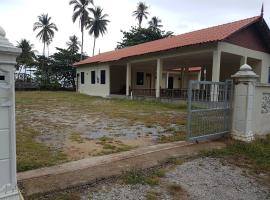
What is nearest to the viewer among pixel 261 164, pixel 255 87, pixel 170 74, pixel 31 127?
pixel 261 164

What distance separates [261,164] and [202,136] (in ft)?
4.69

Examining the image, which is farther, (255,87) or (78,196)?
(255,87)

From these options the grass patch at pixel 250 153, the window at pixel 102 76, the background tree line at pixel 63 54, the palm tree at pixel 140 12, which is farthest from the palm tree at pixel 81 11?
the grass patch at pixel 250 153

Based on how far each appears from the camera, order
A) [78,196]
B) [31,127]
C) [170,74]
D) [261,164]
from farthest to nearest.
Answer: [170,74], [31,127], [261,164], [78,196]

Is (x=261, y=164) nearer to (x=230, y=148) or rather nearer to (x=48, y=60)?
(x=230, y=148)

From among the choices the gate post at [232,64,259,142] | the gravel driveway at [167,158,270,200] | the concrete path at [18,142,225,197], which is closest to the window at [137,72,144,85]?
the gate post at [232,64,259,142]

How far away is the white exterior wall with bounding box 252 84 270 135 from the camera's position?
6893 millimetres

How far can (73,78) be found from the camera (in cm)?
3725

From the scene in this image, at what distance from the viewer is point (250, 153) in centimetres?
567

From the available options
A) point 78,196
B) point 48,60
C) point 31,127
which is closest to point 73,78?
point 48,60

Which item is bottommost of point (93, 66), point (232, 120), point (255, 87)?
point (232, 120)

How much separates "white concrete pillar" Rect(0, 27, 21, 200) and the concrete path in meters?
0.60

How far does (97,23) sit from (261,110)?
38161mm

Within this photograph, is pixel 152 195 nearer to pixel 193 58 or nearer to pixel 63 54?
pixel 193 58
